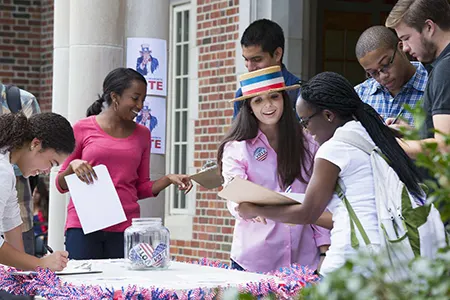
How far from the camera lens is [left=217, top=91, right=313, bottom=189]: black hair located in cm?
420

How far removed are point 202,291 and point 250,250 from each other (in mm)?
864

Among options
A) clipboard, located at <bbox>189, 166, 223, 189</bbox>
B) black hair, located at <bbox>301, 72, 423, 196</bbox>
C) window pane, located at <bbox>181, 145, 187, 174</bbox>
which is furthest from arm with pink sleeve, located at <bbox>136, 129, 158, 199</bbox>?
window pane, located at <bbox>181, 145, 187, 174</bbox>

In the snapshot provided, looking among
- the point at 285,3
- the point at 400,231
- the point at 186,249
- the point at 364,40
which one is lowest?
the point at 186,249

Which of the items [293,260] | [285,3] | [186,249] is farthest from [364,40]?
[186,249]

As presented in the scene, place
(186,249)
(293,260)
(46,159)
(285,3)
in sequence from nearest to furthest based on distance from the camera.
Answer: (46,159) → (293,260) → (285,3) → (186,249)

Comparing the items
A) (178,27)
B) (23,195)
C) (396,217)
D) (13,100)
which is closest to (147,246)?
(396,217)

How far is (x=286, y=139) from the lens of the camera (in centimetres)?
428

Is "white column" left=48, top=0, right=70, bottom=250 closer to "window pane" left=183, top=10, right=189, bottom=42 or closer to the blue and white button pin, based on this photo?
"window pane" left=183, top=10, right=189, bottom=42

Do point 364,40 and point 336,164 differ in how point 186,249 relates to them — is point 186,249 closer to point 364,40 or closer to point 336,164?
point 364,40

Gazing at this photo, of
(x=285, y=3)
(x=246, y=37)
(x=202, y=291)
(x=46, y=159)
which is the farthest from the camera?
(x=285, y=3)

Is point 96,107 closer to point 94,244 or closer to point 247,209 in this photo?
point 94,244

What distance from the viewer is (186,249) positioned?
9.20 m

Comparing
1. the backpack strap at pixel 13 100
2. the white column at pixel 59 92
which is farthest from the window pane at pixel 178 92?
the backpack strap at pixel 13 100

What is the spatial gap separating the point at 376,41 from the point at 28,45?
9305 millimetres
